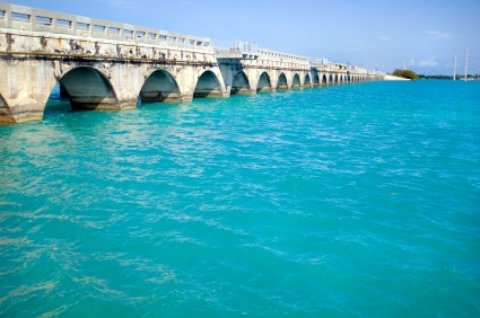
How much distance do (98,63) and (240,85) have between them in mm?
28902

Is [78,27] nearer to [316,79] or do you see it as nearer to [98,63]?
[98,63]

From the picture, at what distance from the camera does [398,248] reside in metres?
7.65

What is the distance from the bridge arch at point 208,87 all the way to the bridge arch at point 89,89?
53.6 ft

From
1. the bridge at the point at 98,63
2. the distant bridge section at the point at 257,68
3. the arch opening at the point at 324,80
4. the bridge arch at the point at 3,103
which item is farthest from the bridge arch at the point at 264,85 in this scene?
the bridge arch at the point at 3,103

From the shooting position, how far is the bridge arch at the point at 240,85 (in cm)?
4989

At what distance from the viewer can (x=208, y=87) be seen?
139ft

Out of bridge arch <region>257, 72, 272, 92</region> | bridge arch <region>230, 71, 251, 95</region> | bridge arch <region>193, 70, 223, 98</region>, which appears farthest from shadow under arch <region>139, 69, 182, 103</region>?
bridge arch <region>257, 72, 272, 92</region>

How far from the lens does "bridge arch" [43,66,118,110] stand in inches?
979

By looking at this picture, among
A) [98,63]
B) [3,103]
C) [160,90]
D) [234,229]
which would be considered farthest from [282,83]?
[234,229]

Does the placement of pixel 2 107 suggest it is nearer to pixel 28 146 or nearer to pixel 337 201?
pixel 28 146

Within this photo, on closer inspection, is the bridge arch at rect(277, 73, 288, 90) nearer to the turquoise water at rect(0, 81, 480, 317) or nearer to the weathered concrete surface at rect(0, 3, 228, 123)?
the weathered concrete surface at rect(0, 3, 228, 123)

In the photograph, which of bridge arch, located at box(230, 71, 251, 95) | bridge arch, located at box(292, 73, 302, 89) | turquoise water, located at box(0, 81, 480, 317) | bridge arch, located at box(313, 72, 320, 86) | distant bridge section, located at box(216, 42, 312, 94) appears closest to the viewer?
turquoise water, located at box(0, 81, 480, 317)

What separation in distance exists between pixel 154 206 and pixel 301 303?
4.83m

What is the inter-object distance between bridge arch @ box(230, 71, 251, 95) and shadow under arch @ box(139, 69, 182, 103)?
16.8 metres
